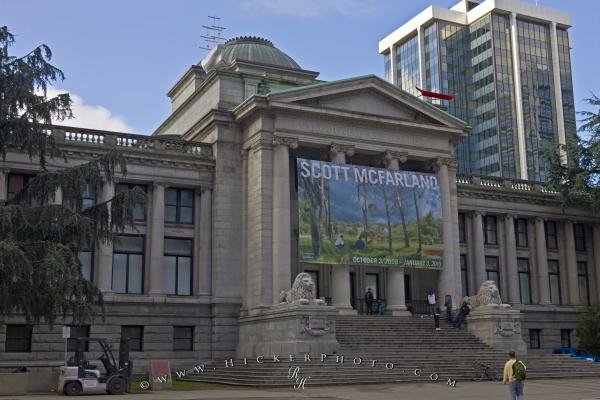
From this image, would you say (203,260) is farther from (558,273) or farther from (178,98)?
(558,273)

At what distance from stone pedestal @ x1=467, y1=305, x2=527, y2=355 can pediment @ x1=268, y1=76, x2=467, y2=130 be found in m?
11.6

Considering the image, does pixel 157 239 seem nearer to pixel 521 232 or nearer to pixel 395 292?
pixel 395 292

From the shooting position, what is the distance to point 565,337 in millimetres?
51500

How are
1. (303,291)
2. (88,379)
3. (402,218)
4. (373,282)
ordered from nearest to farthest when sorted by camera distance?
(88,379), (303,291), (402,218), (373,282)

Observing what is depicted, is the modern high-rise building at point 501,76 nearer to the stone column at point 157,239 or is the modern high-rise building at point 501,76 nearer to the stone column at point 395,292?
the stone column at point 395,292

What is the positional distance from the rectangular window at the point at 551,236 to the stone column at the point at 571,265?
0.81 meters

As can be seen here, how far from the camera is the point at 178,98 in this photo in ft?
183

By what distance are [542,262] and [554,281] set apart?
250 cm

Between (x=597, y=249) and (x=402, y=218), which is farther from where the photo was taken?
(x=597, y=249)

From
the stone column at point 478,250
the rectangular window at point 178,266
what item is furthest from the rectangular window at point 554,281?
the rectangular window at point 178,266

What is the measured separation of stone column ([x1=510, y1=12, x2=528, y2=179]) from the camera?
399ft

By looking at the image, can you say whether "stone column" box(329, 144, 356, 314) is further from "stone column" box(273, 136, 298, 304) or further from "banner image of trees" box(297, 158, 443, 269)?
"stone column" box(273, 136, 298, 304)

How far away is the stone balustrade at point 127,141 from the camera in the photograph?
132 ft

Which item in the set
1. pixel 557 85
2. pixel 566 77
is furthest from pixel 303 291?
pixel 566 77
